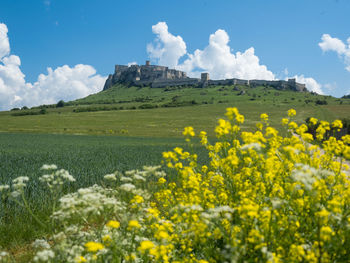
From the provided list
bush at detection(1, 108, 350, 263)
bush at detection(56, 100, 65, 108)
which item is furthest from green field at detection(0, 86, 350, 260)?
bush at detection(56, 100, 65, 108)

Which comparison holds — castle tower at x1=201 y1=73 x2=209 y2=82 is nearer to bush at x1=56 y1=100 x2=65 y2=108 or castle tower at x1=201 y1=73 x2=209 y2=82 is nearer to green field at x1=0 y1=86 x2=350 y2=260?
green field at x1=0 y1=86 x2=350 y2=260

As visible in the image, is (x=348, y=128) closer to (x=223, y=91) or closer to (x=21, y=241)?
(x=21, y=241)

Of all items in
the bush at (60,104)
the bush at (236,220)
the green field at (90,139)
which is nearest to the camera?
the bush at (236,220)

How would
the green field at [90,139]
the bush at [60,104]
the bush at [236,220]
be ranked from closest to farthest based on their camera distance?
the bush at [236,220] < the green field at [90,139] < the bush at [60,104]

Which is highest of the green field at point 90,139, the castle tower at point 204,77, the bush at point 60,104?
the castle tower at point 204,77

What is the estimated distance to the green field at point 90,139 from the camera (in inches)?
314

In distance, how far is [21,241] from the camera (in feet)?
20.4

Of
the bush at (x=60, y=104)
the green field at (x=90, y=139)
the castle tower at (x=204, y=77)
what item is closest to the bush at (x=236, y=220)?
the green field at (x=90, y=139)

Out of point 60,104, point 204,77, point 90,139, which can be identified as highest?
point 204,77

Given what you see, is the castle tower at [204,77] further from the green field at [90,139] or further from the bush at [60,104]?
the bush at [60,104]

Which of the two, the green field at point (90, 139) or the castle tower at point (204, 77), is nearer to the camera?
the green field at point (90, 139)

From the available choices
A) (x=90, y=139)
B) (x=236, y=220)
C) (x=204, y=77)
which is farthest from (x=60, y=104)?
(x=236, y=220)

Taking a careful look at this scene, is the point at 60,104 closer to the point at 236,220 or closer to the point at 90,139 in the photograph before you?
the point at 90,139

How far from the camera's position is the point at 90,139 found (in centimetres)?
4362
